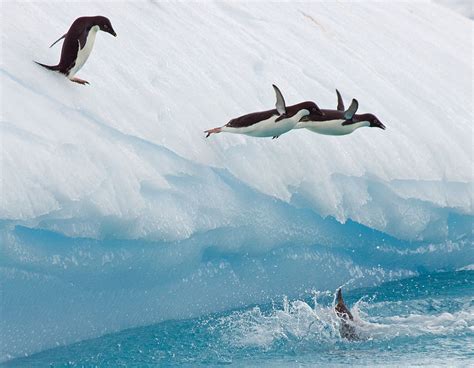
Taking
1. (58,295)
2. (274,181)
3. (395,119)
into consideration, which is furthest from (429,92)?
(58,295)

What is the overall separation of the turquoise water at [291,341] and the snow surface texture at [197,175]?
0.28 meters

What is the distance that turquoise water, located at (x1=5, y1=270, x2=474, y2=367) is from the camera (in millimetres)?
4809

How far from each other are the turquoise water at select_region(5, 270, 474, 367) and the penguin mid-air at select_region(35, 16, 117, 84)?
5.87 ft

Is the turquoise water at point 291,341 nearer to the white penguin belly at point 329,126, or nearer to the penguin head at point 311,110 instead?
the white penguin belly at point 329,126

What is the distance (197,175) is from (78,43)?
1181 mm

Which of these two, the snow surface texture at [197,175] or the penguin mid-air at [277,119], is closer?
the penguin mid-air at [277,119]

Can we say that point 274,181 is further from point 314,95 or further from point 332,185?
point 314,95

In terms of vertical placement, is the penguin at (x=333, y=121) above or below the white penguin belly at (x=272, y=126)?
above

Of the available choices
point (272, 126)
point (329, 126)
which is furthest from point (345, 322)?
point (272, 126)

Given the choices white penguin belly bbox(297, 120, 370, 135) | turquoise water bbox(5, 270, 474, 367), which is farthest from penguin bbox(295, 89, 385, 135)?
turquoise water bbox(5, 270, 474, 367)

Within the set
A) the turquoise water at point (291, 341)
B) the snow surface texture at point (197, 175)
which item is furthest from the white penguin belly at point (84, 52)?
the turquoise water at point (291, 341)

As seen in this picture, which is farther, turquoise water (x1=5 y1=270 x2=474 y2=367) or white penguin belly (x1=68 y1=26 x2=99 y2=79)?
white penguin belly (x1=68 y1=26 x2=99 y2=79)

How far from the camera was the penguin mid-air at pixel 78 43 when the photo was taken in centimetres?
546

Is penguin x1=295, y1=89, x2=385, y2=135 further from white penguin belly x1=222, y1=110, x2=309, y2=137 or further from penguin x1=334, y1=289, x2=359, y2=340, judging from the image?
penguin x1=334, y1=289, x2=359, y2=340
